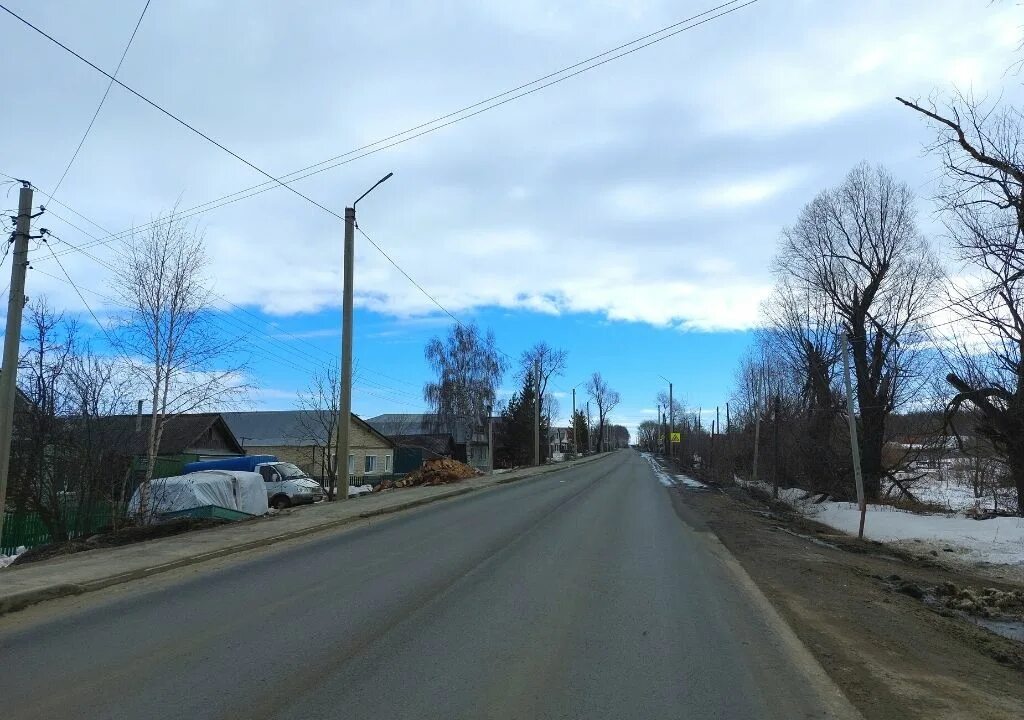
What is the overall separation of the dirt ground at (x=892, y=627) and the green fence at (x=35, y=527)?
15.5 meters

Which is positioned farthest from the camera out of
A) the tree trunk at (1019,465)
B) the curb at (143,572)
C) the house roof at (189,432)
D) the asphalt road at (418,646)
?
the house roof at (189,432)

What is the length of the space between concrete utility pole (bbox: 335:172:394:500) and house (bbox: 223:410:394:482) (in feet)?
94.1

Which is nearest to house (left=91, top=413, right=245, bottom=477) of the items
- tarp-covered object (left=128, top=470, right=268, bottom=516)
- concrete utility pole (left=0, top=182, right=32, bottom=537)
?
tarp-covered object (left=128, top=470, right=268, bottom=516)

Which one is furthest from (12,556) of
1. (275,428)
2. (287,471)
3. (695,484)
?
(275,428)

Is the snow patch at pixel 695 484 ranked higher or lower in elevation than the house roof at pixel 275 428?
lower

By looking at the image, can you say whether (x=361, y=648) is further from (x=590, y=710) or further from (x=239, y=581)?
(x=239, y=581)

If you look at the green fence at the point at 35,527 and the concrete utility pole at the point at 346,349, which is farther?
the concrete utility pole at the point at 346,349

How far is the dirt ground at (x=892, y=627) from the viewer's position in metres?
5.36

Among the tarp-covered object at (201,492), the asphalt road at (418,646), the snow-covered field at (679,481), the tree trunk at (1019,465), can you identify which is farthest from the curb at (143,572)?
the snow-covered field at (679,481)

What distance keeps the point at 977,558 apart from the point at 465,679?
41.5 feet

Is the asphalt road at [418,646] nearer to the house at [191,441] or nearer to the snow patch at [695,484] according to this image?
the house at [191,441]

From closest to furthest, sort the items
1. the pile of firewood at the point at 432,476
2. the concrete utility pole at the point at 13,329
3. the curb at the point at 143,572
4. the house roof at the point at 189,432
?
the curb at the point at 143,572
the concrete utility pole at the point at 13,329
the pile of firewood at the point at 432,476
the house roof at the point at 189,432

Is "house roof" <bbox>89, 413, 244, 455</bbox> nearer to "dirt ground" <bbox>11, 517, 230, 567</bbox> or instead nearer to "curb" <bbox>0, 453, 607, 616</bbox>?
"dirt ground" <bbox>11, 517, 230, 567</bbox>

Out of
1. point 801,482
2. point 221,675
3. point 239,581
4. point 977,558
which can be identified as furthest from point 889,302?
point 221,675
